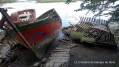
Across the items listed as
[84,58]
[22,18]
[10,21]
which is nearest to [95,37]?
[84,58]

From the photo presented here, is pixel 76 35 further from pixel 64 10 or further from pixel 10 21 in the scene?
pixel 64 10

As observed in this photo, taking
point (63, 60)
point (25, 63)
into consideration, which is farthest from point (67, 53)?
point (25, 63)

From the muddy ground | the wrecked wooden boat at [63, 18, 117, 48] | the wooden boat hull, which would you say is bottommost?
the muddy ground

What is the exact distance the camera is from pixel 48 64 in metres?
9.70

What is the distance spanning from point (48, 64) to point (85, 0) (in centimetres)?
448

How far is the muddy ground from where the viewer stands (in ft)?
30.0

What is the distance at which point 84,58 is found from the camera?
10.3 metres

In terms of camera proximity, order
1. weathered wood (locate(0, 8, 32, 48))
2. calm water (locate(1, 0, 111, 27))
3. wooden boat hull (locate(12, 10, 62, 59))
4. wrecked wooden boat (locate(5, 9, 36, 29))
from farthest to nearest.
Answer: calm water (locate(1, 0, 111, 27)), wrecked wooden boat (locate(5, 9, 36, 29)), wooden boat hull (locate(12, 10, 62, 59)), weathered wood (locate(0, 8, 32, 48))

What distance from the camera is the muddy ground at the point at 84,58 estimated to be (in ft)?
30.0

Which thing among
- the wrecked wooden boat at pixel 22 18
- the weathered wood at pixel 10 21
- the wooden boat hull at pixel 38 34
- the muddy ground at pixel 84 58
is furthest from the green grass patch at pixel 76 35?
the weathered wood at pixel 10 21

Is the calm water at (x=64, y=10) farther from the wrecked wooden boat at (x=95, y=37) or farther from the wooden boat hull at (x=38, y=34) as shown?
the wooden boat hull at (x=38, y=34)

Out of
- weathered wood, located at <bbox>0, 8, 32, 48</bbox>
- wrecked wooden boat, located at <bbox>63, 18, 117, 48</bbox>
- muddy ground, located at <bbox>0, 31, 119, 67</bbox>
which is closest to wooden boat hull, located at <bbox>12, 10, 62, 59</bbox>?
weathered wood, located at <bbox>0, 8, 32, 48</bbox>

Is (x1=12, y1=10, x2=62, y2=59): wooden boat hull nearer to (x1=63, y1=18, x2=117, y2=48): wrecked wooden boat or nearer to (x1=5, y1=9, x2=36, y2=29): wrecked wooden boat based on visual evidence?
(x1=5, y1=9, x2=36, y2=29): wrecked wooden boat

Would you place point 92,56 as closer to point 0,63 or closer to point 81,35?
point 81,35
